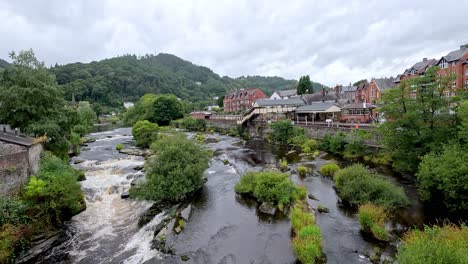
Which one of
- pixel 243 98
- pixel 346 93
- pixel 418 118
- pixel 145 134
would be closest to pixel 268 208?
pixel 418 118

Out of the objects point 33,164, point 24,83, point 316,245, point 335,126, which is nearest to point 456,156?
point 316,245

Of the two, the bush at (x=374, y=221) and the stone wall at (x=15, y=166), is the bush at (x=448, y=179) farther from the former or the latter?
the stone wall at (x=15, y=166)

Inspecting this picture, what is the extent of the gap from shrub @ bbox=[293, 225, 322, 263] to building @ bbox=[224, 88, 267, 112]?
7801 centimetres

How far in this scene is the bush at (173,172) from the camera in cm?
1934

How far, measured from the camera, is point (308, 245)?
12.8 m

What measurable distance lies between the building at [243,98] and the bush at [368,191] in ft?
235

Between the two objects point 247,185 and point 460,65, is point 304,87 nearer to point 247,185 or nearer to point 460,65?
point 460,65

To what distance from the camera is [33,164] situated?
18.8 meters

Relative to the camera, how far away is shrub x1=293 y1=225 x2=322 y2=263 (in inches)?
490

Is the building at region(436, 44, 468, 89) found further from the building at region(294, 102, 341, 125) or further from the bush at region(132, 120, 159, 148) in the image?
the bush at region(132, 120, 159, 148)

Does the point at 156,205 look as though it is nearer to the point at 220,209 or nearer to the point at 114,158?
the point at 220,209

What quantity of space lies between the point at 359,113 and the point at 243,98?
53043mm

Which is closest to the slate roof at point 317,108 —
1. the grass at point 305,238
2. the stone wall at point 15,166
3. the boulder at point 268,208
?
the boulder at point 268,208

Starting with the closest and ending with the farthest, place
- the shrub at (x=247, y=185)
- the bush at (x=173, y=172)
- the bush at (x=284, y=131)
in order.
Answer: the bush at (x=173, y=172), the shrub at (x=247, y=185), the bush at (x=284, y=131)
